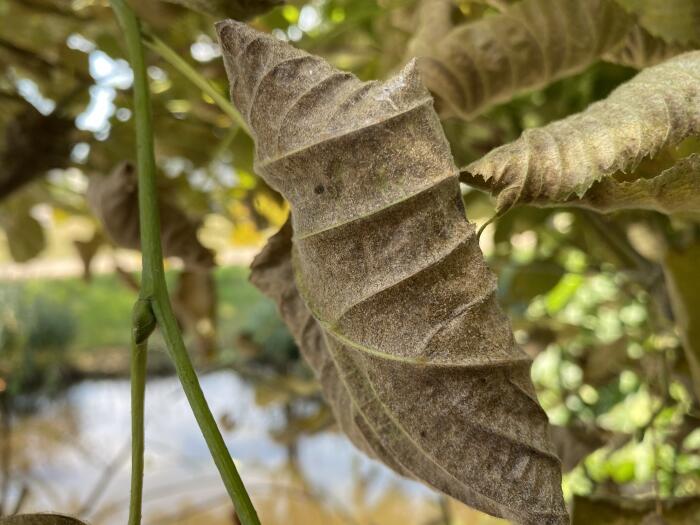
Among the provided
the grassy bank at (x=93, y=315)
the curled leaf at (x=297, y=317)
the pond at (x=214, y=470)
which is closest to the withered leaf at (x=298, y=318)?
the curled leaf at (x=297, y=317)

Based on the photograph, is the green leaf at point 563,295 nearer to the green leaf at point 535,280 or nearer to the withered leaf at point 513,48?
the green leaf at point 535,280

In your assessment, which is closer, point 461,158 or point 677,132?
point 677,132

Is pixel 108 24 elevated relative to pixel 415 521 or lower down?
elevated

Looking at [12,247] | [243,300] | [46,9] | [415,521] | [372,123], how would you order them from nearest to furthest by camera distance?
[372,123] → [46,9] → [12,247] → [415,521] → [243,300]

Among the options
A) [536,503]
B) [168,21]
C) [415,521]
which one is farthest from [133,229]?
[415,521]

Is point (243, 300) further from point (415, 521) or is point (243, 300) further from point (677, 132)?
point (677, 132)

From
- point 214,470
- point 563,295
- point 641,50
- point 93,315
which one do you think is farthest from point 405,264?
point 93,315
